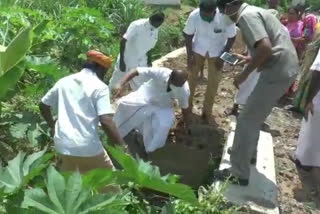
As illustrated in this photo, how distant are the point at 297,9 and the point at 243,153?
13.7ft

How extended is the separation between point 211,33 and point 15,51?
365 cm

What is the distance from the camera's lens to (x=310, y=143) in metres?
6.84

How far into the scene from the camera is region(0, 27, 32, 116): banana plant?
466 centimetres

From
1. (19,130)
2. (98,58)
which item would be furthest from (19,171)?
(19,130)

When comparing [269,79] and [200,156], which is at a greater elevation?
[269,79]

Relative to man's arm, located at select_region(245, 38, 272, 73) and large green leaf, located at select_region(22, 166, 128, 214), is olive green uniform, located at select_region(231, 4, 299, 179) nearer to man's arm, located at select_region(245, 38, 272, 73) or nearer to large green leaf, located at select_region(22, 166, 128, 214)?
man's arm, located at select_region(245, 38, 272, 73)

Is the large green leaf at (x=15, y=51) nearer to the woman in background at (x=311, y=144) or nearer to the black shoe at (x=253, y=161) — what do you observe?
the black shoe at (x=253, y=161)

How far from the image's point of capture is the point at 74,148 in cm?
497

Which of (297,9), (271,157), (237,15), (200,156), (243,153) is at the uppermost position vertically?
(237,15)

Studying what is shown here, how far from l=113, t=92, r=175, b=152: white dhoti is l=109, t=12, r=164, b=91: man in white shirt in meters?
0.73

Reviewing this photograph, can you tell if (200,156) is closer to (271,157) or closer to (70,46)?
(271,157)

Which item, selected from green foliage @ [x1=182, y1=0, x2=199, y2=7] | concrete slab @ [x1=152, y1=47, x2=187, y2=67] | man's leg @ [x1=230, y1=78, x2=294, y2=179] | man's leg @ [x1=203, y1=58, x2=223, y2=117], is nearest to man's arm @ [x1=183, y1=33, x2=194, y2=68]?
man's leg @ [x1=203, y1=58, x2=223, y2=117]

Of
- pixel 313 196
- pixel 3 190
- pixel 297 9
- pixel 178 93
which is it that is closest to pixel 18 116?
pixel 178 93

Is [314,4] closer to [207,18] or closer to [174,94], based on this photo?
[207,18]
